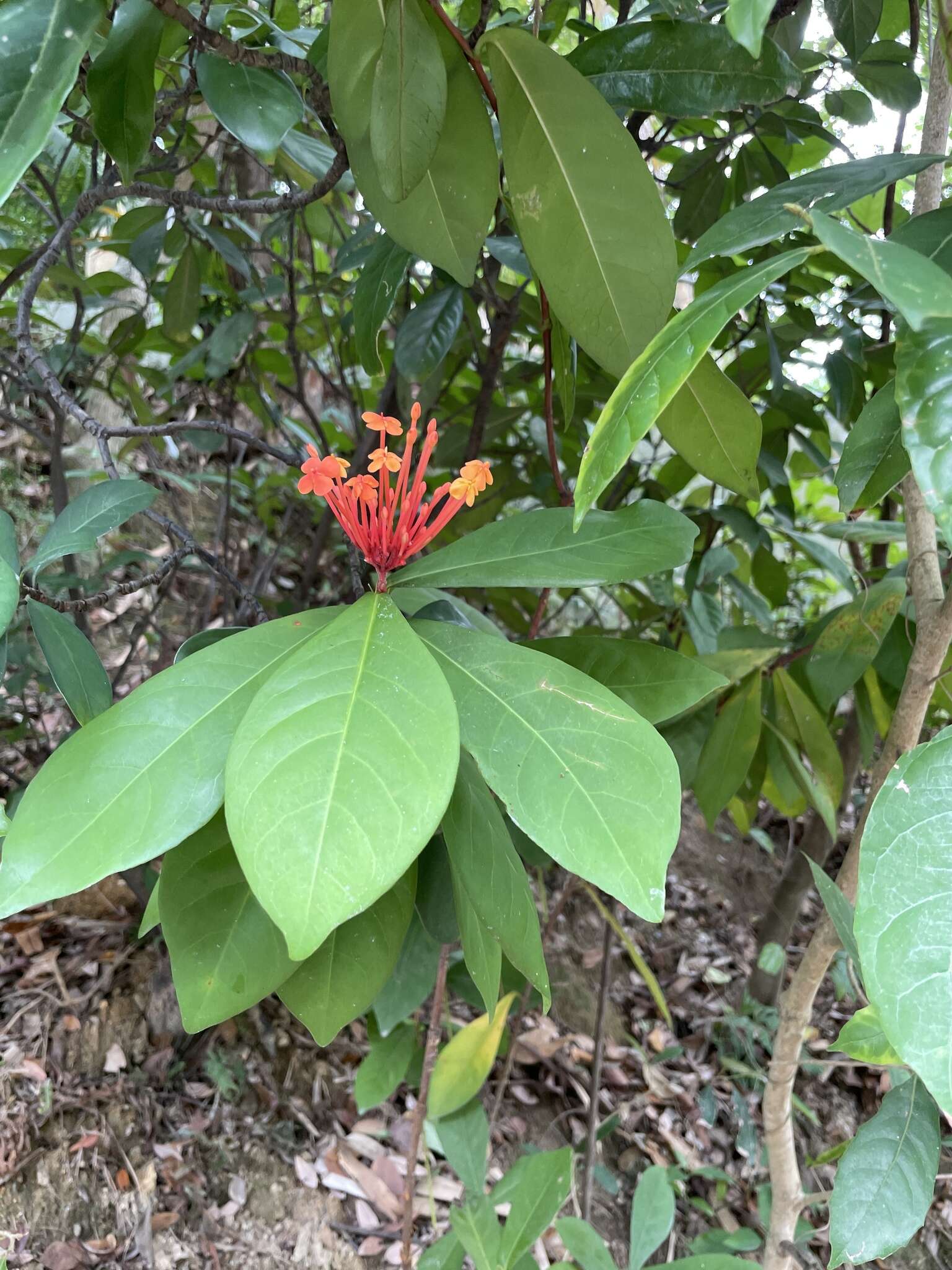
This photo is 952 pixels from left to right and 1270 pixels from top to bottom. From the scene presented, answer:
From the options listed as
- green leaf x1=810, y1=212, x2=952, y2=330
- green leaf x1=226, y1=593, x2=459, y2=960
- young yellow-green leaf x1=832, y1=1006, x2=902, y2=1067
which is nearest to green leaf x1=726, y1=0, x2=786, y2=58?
green leaf x1=810, y1=212, x2=952, y2=330

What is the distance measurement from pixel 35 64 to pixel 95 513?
0.31 meters

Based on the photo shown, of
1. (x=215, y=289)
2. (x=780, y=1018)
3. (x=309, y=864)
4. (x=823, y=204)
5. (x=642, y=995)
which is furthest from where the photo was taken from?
(x=642, y=995)

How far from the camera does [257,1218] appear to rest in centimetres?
121

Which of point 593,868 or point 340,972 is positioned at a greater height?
point 593,868

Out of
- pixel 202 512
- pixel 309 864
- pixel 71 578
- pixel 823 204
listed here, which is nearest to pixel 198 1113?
pixel 71 578

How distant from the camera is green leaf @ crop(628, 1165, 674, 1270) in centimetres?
92

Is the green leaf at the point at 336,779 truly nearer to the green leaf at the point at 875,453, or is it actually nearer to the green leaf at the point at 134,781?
the green leaf at the point at 134,781

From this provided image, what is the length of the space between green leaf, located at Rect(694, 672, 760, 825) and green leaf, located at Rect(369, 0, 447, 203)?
0.68 meters

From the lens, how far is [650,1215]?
0.96 meters

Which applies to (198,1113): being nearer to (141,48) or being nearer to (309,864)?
(309,864)

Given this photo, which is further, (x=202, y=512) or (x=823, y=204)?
(x=202, y=512)

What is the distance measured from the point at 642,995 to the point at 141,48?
6.31 feet

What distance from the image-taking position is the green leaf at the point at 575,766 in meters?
0.43

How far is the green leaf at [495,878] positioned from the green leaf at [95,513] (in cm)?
35
